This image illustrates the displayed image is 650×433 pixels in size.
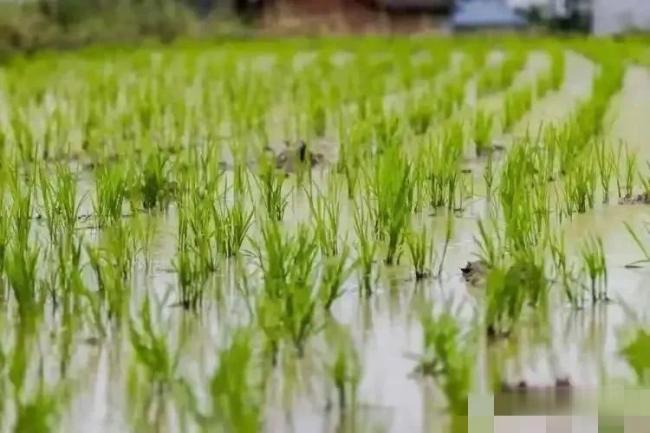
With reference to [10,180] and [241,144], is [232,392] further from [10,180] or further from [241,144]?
[241,144]

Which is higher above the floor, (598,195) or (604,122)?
(604,122)

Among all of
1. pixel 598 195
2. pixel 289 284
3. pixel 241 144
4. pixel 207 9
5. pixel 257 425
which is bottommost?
pixel 257 425

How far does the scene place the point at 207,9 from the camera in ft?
32.3

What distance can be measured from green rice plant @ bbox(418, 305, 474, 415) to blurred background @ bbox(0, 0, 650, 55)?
7806mm

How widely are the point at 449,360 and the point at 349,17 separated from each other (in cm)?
894

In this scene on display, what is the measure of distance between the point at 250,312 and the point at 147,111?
2.28m

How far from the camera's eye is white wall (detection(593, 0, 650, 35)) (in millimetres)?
9281

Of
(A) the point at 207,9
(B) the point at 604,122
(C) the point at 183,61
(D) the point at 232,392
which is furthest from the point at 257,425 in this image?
(A) the point at 207,9

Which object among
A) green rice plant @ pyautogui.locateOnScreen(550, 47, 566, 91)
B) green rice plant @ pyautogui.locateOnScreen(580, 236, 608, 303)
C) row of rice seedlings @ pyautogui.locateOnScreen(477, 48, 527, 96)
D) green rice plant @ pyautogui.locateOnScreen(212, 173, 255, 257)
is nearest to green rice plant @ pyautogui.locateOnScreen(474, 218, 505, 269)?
green rice plant @ pyautogui.locateOnScreen(580, 236, 608, 303)

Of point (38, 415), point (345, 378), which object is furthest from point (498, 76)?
point (38, 415)

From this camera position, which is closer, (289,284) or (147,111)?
(289,284)

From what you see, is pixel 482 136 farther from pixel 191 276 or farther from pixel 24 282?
pixel 24 282

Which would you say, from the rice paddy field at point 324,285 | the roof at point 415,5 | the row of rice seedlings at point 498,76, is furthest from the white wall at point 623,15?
the rice paddy field at point 324,285

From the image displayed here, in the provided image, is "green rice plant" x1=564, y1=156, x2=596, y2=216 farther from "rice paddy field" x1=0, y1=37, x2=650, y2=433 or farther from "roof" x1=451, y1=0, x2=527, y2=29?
"roof" x1=451, y1=0, x2=527, y2=29
